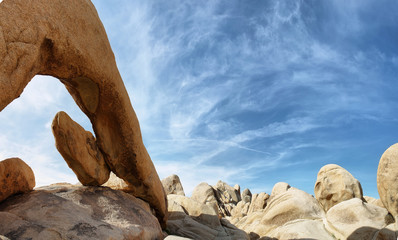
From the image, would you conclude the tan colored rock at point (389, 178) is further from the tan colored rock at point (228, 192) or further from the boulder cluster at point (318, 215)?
the tan colored rock at point (228, 192)

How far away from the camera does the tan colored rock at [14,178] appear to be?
281 inches

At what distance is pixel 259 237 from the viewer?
49.4ft

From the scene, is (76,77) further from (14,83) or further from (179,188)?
(179,188)

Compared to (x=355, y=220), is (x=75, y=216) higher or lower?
lower

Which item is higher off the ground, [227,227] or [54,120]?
[54,120]

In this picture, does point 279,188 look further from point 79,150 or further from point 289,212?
point 79,150

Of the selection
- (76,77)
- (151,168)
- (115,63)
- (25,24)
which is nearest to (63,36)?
(25,24)

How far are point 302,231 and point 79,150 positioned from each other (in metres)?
9.85

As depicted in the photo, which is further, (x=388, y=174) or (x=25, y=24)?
(x=388, y=174)

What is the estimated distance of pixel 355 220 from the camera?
11453 millimetres

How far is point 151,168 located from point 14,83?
6.74 metres

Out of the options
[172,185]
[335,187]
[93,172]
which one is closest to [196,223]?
[93,172]

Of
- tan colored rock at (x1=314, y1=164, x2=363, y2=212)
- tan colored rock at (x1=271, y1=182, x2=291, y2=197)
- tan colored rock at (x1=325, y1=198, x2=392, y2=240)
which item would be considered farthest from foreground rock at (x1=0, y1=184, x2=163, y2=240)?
tan colored rock at (x1=271, y1=182, x2=291, y2=197)

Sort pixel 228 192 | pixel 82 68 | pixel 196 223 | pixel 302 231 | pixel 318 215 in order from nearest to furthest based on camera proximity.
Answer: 1. pixel 82 68
2. pixel 302 231
3. pixel 196 223
4. pixel 318 215
5. pixel 228 192
